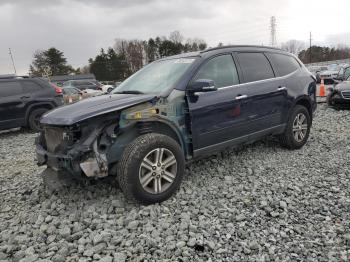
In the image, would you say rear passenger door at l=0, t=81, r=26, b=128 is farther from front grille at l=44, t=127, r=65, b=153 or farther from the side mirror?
the side mirror

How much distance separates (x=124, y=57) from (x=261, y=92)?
2579 inches

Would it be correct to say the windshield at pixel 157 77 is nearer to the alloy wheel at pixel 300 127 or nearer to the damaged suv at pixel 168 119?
the damaged suv at pixel 168 119

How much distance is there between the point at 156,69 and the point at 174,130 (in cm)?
122

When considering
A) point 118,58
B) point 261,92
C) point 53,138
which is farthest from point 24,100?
point 118,58

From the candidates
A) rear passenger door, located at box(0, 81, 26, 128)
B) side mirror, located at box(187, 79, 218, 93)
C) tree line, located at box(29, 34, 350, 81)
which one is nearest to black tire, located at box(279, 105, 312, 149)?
side mirror, located at box(187, 79, 218, 93)

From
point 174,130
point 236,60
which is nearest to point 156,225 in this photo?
point 174,130

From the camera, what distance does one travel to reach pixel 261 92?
4672 mm

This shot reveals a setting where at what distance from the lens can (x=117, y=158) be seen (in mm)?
3412

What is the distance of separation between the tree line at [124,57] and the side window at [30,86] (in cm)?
4631

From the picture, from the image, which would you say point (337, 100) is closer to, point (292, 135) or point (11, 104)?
point (292, 135)

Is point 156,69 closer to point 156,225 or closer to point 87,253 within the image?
point 156,225

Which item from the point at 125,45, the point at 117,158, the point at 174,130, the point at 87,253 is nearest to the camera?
the point at 87,253

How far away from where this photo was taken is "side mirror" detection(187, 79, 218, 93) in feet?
12.3

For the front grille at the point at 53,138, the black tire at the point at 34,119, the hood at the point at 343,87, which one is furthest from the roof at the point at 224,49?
the black tire at the point at 34,119
